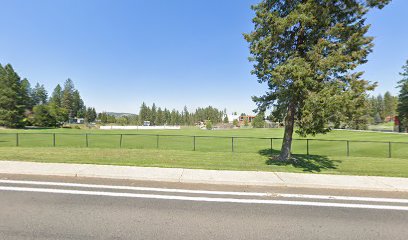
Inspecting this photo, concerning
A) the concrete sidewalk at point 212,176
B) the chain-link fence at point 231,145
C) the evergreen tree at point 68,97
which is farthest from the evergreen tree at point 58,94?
the concrete sidewalk at point 212,176

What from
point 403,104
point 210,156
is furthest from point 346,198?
point 403,104

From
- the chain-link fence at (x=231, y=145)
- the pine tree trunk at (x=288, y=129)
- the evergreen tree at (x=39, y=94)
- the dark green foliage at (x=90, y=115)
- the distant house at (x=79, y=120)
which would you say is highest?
the evergreen tree at (x=39, y=94)

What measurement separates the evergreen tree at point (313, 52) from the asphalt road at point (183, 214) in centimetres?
321

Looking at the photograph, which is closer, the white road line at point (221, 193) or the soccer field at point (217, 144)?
the white road line at point (221, 193)

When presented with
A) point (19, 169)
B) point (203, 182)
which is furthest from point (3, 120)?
point (203, 182)

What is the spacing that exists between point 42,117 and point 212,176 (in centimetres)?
7966

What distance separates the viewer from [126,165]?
905 centimetres

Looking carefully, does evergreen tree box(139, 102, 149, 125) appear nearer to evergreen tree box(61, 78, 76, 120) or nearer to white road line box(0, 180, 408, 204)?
evergreen tree box(61, 78, 76, 120)

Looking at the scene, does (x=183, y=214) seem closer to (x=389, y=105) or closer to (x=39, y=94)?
(x=39, y=94)

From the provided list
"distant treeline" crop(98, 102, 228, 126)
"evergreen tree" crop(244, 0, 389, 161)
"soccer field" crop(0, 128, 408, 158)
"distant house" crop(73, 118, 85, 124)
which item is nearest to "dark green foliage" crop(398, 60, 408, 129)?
"soccer field" crop(0, 128, 408, 158)

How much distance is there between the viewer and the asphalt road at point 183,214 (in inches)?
152

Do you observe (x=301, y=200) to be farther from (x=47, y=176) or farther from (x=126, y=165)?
(x=47, y=176)

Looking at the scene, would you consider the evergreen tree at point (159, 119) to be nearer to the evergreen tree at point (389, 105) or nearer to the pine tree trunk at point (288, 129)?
the pine tree trunk at point (288, 129)

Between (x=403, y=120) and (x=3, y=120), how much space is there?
107m
